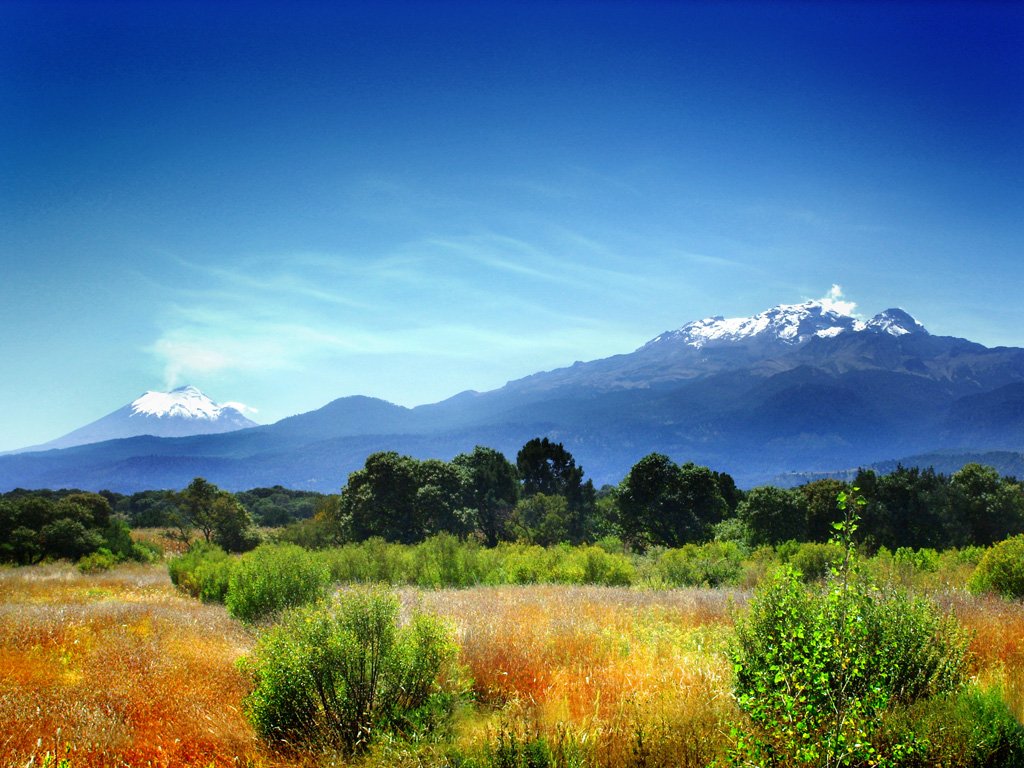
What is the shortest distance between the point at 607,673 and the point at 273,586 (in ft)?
28.2

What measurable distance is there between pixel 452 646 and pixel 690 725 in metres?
2.95

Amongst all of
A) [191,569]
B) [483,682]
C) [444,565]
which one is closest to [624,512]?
[444,565]

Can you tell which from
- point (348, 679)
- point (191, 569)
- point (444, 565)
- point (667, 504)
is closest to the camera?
point (348, 679)

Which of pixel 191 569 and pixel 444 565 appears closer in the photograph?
pixel 191 569

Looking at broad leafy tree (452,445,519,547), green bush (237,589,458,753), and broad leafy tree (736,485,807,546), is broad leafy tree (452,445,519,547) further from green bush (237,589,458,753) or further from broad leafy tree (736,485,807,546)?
green bush (237,589,458,753)

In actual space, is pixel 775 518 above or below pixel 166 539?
below

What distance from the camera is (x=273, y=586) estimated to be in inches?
515

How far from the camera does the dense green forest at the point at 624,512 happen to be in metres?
42.9

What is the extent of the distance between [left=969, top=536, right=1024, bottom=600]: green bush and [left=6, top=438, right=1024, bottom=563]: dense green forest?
23.4 m

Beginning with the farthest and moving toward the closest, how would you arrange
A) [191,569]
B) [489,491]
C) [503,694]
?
[489,491] → [191,569] → [503,694]

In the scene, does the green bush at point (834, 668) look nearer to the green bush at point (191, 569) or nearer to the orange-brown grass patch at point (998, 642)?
the orange-brown grass patch at point (998, 642)

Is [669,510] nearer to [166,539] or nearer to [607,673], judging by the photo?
[166,539]

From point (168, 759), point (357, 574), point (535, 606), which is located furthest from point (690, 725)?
point (357, 574)

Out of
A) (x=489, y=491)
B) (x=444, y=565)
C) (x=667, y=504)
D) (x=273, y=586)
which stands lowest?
(x=667, y=504)
